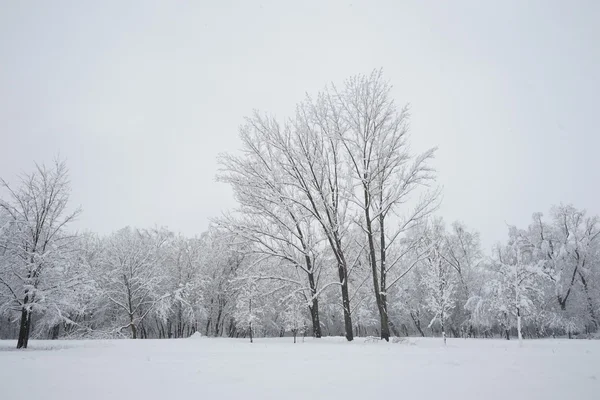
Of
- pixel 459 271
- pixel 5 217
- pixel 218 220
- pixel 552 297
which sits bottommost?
pixel 552 297

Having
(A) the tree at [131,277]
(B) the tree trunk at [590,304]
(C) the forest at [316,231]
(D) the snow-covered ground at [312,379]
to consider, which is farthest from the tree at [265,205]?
(B) the tree trunk at [590,304]

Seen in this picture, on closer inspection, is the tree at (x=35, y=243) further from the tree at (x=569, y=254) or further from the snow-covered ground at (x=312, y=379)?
the tree at (x=569, y=254)

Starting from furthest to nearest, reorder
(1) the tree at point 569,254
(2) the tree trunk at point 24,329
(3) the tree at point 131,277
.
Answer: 1. (3) the tree at point 131,277
2. (1) the tree at point 569,254
3. (2) the tree trunk at point 24,329

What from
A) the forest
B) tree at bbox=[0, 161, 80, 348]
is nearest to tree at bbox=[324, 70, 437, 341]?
the forest

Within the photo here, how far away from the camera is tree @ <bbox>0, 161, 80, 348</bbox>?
1780 centimetres

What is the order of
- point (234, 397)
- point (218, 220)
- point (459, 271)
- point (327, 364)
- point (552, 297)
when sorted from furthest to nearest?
point (459, 271)
point (552, 297)
point (218, 220)
point (327, 364)
point (234, 397)

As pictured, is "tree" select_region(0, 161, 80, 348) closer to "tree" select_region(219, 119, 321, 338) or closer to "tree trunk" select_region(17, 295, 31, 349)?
"tree trunk" select_region(17, 295, 31, 349)

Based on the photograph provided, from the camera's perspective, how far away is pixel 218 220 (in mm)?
17359

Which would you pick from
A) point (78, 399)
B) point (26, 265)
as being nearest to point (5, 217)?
point (26, 265)

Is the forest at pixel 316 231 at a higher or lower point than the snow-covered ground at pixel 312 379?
higher

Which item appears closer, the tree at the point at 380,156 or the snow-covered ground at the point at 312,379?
the snow-covered ground at the point at 312,379

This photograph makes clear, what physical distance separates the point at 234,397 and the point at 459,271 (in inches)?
1555

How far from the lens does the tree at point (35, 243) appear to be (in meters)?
17.8

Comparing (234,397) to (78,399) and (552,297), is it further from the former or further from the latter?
(552,297)
